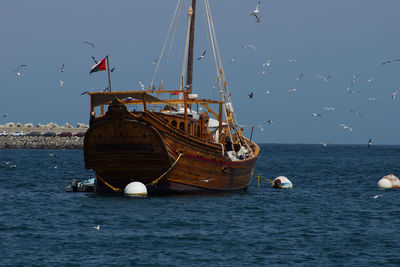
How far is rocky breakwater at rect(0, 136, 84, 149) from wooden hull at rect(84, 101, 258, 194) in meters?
127

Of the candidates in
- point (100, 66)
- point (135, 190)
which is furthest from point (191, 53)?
point (135, 190)

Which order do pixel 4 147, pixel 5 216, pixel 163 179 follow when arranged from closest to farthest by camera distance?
pixel 5 216 → pixel 163 179 → pixel 4 147

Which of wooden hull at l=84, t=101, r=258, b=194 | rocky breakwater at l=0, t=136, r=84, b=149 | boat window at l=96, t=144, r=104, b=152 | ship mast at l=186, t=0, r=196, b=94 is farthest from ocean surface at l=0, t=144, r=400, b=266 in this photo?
rocky breakwater at l=0, t=136, r=84, b=149

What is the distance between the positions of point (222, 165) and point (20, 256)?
60.7ft

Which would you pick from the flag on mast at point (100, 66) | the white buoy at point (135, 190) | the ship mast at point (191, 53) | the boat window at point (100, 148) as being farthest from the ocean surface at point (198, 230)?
the ship mast at point (191, 53)

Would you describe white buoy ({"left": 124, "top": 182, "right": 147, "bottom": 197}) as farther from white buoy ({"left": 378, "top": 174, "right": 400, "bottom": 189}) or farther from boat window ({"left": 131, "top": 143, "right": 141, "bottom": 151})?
white buoy ({"left": 378, "top": 174, "right": 400, "bottom": 189})

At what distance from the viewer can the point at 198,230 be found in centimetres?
2670

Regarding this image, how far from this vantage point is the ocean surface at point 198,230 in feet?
71.5

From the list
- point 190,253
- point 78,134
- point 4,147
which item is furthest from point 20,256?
point 78,134

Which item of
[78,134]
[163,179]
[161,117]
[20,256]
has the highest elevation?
[78,134]

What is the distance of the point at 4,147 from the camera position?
160375 millimetres

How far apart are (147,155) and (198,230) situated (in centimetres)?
945

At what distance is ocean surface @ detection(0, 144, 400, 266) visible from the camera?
21781mm

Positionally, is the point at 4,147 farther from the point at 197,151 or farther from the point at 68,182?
the point at 197,151
